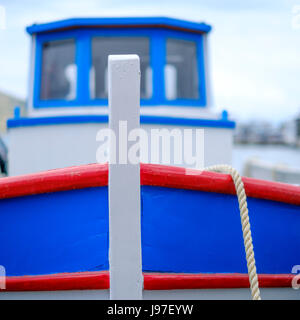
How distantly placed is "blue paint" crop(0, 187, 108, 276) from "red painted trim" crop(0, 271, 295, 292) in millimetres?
39

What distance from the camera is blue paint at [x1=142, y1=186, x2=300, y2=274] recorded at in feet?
5.74

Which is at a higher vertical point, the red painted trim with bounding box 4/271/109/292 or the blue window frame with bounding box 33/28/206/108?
the blue window frame with bounding box 33/28/206/108

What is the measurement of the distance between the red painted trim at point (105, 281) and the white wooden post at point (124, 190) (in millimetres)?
109

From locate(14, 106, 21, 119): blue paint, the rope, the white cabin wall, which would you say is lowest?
the rope

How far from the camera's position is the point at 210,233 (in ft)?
6.00

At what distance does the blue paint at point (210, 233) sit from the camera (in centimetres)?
175

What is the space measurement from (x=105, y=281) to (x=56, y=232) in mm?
339

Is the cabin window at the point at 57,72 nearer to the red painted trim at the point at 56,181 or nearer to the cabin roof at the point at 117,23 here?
the cabin roof at the point at 117,23

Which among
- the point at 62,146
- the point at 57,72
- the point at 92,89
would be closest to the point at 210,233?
the point at 62,146

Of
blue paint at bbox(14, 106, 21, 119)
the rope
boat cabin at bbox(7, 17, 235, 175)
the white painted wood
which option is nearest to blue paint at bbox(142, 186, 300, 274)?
the rope

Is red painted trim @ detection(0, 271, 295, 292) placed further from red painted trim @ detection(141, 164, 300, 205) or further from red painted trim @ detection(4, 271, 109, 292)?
red painted trim @ detection(141, 164, 300, 205)
